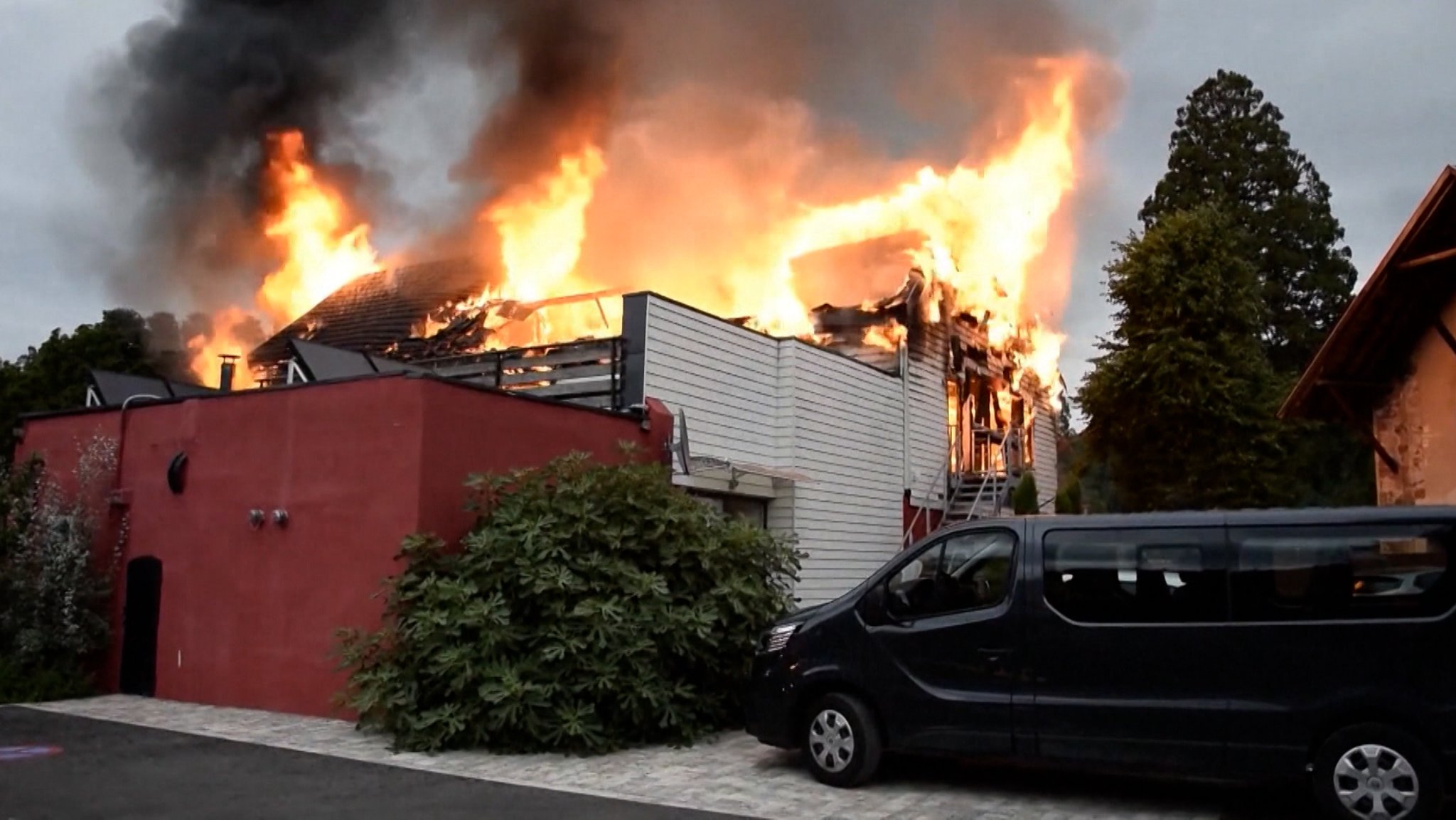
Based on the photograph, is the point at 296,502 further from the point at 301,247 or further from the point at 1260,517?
the point at 301,247

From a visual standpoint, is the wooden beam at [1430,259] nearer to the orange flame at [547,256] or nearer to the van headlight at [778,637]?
the van headlight at [778,637]

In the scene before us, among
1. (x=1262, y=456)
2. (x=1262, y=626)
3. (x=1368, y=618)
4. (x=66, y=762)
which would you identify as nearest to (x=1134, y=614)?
Result: (x=1262, y=626)

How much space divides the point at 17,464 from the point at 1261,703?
1337cm

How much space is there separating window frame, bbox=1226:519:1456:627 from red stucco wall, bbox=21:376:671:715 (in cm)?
682

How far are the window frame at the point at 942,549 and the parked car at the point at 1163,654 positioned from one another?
1 cm

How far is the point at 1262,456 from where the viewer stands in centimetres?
1803

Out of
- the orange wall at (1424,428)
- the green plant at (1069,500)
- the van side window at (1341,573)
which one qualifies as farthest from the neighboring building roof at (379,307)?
the van side window at (1341,573)

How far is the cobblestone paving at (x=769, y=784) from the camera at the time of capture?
23.6ft

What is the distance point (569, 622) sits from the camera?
960 cm

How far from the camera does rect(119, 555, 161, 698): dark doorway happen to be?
12547 millimetres

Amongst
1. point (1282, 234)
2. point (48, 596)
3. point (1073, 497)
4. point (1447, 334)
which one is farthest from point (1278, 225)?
point (48, 596)

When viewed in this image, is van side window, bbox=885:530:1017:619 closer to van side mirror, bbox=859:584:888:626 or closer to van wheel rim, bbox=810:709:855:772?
van side mirror, bbox=859:584:888:626

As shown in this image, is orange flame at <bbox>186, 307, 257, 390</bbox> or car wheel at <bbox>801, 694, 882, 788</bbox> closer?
car wheel at <bbox>801, 694, 882, 788</bbox>

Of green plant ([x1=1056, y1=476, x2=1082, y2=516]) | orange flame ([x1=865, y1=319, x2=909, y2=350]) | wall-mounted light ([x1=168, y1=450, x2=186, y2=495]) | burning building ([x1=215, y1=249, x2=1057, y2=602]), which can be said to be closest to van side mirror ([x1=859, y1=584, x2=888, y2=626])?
burning building ([x1=215, y1=249, x2=1057, y2=602])
